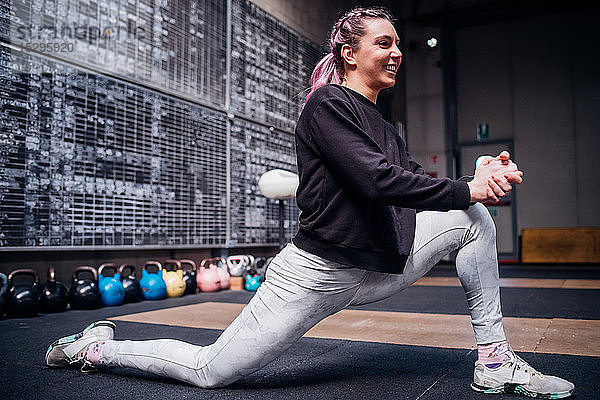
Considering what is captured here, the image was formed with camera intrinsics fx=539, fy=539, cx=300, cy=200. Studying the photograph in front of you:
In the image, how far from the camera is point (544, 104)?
371 inches

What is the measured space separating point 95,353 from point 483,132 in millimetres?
9161

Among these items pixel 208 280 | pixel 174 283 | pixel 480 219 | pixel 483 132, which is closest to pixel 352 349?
pixel 480 219

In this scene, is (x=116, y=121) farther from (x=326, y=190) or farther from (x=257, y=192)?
(x=326, y=190)

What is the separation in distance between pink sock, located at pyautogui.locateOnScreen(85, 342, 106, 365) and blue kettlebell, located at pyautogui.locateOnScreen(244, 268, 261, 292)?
9.53 feet

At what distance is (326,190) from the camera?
1.35 m

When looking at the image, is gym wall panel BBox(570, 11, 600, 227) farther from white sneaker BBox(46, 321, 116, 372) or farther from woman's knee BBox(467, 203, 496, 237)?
white sneaker BBox(46, 321, 116, 372)

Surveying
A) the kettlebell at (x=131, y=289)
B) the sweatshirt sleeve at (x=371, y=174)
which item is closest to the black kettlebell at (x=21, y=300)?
the kettlebell at (x=131, y=289)

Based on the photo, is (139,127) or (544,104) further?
(544,104)

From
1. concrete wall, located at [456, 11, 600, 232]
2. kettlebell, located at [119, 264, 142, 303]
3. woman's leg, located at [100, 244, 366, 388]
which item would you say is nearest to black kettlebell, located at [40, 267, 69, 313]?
kettlebell, located at [119, 264, 142, 303]

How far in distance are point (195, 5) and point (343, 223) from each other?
12.6 ft

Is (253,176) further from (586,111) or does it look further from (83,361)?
(586,111)

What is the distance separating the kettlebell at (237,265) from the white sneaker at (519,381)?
3449mm

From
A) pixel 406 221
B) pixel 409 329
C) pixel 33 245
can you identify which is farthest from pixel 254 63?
pixel 406 221

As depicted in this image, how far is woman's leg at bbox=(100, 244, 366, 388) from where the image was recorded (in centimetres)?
135
